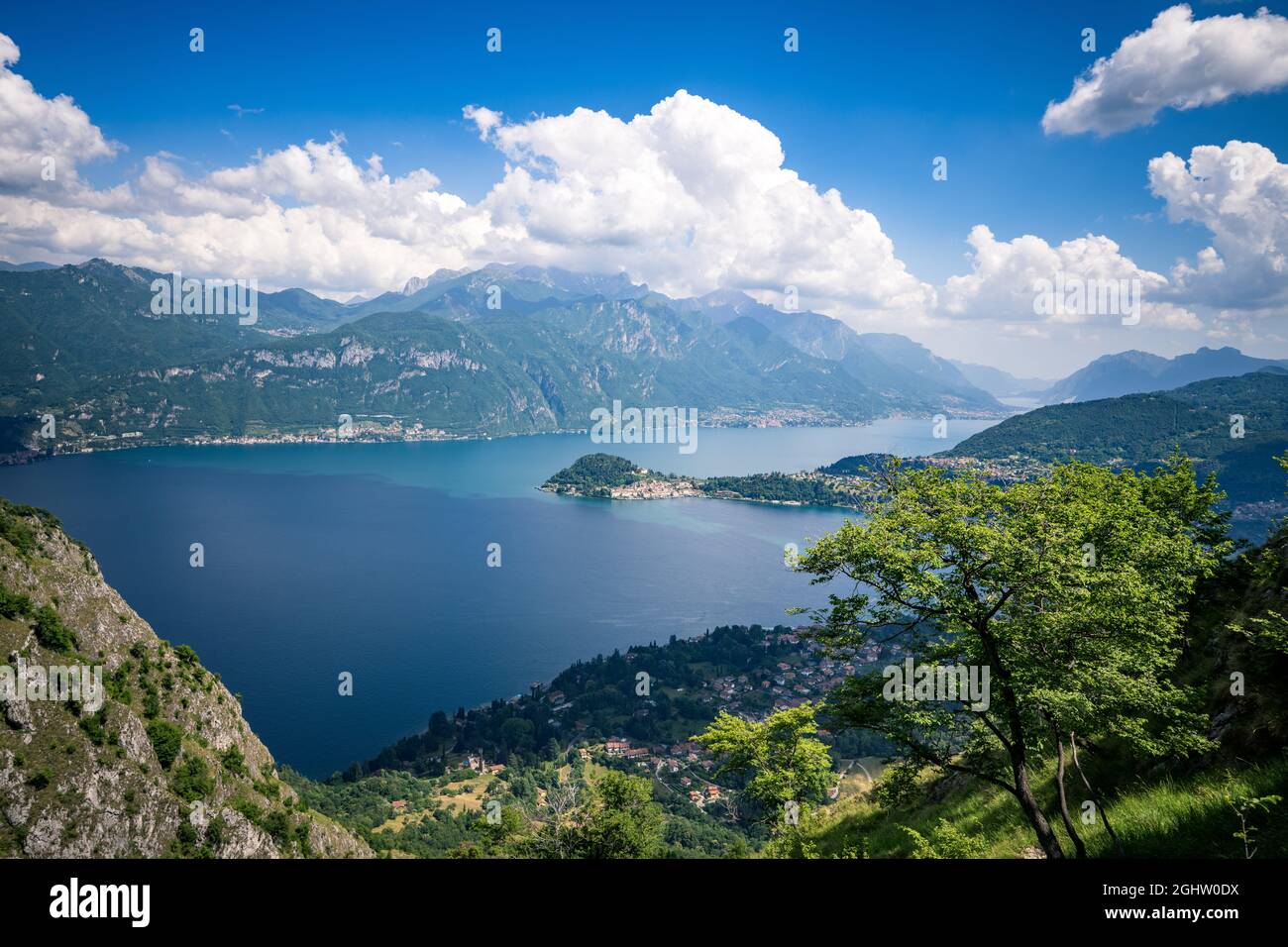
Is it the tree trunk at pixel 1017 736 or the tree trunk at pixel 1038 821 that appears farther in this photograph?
the tree trunk at pixel 1017 736

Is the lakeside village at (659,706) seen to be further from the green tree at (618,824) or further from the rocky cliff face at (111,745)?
the green tree at (618,824)

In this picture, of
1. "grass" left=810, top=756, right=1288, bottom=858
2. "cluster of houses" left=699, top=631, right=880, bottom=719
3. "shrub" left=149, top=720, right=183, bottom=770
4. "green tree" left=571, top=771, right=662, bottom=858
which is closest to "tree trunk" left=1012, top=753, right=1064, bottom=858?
"grass" left=810, top=756, right=1288, bottom=858

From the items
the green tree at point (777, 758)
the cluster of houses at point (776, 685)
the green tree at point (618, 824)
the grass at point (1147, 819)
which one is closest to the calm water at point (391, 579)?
the cluster of houses at point (776, 685)

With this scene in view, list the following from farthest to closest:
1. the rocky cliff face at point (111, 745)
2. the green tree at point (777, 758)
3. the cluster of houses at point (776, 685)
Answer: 1. the cluster of houses at point (776, 685)
2. the rocky cliff face at point (111, 745)
3. the green tree at point (777, 758)

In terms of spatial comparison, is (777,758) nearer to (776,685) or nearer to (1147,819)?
(1147,819)

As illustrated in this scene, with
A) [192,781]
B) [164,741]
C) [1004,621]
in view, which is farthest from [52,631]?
[1004,621]
